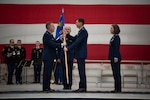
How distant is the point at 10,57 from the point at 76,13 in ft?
6.63

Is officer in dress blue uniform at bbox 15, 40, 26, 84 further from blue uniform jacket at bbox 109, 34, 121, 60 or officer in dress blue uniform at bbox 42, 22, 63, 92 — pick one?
blue uniform jacket at bbox 109, 34, 121, 60

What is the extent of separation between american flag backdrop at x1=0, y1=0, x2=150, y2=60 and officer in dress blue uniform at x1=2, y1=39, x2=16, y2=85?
331 mm

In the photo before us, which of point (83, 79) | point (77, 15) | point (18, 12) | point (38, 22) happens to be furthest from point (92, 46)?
point (83, 79)

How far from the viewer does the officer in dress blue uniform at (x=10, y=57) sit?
919 cm

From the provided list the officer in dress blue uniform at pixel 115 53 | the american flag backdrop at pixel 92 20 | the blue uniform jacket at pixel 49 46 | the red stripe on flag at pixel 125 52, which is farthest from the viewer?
the american flag backdrop at pixel 92 20

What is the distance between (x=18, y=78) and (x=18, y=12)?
1.71 meters

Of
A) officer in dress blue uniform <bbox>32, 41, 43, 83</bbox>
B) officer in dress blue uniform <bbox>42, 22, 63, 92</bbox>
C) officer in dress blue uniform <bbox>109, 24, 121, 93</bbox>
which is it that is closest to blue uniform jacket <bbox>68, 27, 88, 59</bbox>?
officer in dress blue uniform <bbox>42, 22, 63, 92</bbox>

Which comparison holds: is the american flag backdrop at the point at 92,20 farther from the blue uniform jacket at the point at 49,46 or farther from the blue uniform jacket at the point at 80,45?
the blue uniform jacket at the point at 49,46

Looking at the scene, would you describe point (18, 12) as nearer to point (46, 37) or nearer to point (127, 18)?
point (127, 18)

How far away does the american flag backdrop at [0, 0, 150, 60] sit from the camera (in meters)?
9.23

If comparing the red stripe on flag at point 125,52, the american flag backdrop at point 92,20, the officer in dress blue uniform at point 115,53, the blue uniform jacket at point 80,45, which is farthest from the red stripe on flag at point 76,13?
the blue uniform jacket at point 80,45

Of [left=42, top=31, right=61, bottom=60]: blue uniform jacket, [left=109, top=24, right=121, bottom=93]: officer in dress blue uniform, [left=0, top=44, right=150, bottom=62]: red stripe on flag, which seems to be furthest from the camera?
[left=0, top=44, right=150, bottom=62]: red stripe on flag

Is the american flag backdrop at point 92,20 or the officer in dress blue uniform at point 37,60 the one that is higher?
the american flag backdrop at point 92,20

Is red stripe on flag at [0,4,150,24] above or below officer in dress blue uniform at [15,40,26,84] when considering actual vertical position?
above
